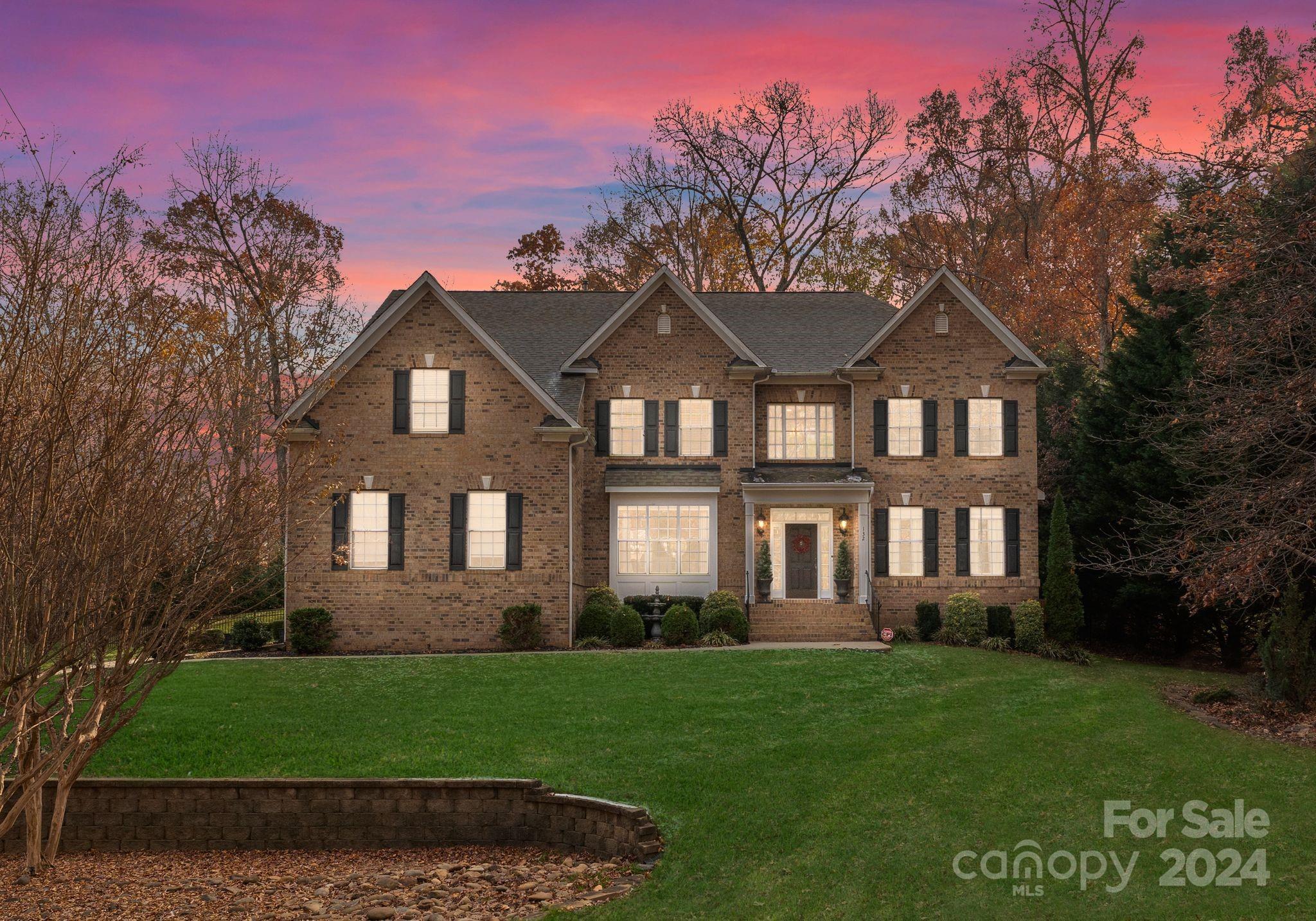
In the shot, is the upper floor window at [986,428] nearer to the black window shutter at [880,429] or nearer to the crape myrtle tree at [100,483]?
the black window shutter at [880,429]

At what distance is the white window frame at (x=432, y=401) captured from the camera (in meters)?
25.2

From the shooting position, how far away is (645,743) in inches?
604

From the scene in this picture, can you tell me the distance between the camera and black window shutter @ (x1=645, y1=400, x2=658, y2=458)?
27.8 m

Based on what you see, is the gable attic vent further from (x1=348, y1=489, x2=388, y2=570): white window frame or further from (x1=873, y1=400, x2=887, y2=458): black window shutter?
(x1=348, y1=489, x2=388, y2=570): white window frame

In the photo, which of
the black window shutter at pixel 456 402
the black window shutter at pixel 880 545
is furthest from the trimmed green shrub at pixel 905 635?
the black window shutter at pixel 456 402

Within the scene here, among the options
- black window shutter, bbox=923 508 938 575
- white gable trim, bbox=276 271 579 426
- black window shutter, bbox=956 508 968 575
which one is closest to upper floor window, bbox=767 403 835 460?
black window shutter, bbox=923 508 938 575

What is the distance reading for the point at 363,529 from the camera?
25062mm

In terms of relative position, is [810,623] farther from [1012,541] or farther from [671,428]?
[671,428]

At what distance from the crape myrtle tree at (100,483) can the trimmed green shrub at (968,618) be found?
17.4m

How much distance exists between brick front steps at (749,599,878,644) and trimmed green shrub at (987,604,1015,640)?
8.67 ft

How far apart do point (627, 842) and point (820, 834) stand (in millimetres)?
2045

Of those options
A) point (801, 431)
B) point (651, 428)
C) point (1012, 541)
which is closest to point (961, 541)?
point (1012, 541)

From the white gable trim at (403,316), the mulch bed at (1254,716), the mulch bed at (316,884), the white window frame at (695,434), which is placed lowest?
the mulch bed at (316,884)

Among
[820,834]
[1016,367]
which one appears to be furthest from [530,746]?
[1016,367]
